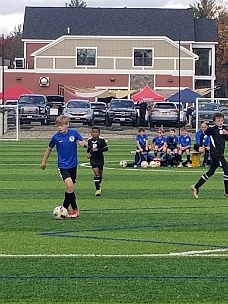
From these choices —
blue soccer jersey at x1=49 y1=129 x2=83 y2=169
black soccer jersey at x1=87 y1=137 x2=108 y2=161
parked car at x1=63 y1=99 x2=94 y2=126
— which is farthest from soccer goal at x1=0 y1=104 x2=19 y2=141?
blue soccer jersey at x1=49 y1=129 x2=83 y2=169

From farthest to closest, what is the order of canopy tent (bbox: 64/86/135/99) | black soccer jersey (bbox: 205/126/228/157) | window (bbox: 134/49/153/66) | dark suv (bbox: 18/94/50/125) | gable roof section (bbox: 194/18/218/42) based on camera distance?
gable roof section (bbox: 194/18/218/42), window (bbox: 134/49/153/66), canopy tent (bbox: 64/86/135/99), dark suv (bbox: 18/94/50/125), black soccer jersey (bbox: 205/126/228/157)

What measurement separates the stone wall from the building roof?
156 inches

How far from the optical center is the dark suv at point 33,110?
52.3 m

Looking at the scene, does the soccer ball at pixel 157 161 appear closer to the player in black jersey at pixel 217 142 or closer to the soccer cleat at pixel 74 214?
the player in black jersey at pixel 217 142

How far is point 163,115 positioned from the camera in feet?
171

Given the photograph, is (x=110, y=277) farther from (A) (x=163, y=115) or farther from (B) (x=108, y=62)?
(B) (x=108, y=62)

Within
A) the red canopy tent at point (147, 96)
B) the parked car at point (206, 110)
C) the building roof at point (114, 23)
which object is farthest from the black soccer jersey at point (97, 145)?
the building roof at point (114, 23)

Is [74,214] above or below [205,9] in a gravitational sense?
below

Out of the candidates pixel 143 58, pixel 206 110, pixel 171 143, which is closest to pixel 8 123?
pixel 206 110

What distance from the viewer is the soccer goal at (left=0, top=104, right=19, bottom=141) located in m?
47.4

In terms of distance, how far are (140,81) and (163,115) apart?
21.7 meters

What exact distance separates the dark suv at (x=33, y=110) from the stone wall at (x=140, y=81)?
20681mm

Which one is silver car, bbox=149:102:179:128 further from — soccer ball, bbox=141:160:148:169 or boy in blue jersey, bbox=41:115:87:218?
boy in blue jersey, bbox=41:115:87:218

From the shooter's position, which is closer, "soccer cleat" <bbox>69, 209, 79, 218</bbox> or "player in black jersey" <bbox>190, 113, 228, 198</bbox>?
"soccer cleat" <bbox>69, 209, 79, 218</bbox>
